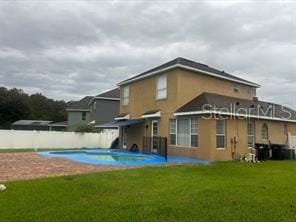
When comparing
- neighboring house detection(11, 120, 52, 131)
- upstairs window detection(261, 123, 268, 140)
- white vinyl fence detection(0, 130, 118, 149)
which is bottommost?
white vinyl fence detection(0, 130, 118, 149)

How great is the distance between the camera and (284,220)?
602 centimetres

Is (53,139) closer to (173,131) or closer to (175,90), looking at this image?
(173,131)

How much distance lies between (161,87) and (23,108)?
5493 centimetres

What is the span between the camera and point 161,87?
23.4 meters

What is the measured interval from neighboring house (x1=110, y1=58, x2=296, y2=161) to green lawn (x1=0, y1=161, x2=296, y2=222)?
7.84 meters

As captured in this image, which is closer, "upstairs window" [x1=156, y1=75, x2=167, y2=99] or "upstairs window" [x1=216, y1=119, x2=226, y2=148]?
"upstairs window" [x1=216, y1=119, x2=226, y2=148]

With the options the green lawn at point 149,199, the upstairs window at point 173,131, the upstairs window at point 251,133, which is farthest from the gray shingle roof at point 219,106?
the green lawn at point 149,199

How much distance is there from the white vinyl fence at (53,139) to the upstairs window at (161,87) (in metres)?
12.3

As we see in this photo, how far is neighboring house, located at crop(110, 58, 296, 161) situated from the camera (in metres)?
18.9

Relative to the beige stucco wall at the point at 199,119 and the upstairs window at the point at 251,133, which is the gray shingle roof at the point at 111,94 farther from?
the upstairs window at the point at 251,133

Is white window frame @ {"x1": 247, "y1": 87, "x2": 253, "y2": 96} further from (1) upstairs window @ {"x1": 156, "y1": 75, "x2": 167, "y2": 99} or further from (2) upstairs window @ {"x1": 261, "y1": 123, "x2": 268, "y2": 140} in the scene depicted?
(1) upstairs window @ {"x1": 156, "y1": 75, "x2": 167, "y2": 99}

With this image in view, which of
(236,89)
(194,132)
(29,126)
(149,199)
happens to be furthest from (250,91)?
(29,126)

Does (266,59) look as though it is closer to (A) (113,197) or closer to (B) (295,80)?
(B) (295,80)

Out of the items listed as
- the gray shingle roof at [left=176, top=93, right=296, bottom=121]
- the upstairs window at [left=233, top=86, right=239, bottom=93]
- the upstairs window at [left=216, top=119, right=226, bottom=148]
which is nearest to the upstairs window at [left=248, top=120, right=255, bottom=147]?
the gray shingle roof at [left=176, top=93, right=296, bottom=121]
